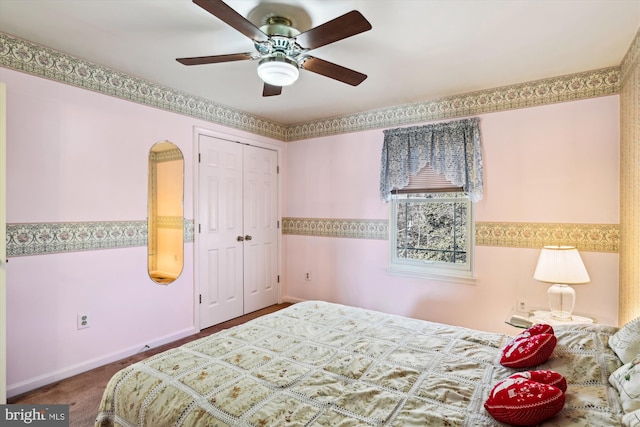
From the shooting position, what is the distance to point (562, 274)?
2504 mm

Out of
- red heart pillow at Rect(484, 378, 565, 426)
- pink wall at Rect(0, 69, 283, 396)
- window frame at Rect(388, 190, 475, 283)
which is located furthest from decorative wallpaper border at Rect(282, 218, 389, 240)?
red heart pillow at Rect(484, 378, 565, 426)

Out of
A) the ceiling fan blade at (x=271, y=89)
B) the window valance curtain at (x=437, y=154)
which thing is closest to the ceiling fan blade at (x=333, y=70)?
the ceiling fan blade at (x=271, y=89)

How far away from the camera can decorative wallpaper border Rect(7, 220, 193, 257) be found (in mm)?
2357

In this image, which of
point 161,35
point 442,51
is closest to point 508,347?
point 442,51

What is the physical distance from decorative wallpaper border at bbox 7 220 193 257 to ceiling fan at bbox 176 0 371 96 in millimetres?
1612

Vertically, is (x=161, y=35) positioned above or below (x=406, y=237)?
above

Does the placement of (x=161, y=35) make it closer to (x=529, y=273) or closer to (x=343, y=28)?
(x=343, y=28)

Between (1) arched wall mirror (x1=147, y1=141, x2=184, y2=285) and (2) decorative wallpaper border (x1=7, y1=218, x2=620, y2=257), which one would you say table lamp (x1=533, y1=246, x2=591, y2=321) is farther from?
(1) arched wall mirror (x1=147, y1=141, x2=184, y2=285)

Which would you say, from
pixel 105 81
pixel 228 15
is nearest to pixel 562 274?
pixel 228 15

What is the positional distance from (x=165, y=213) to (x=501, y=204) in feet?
10.7

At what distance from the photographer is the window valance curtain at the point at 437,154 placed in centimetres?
329

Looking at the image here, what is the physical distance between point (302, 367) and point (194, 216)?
246 centimetres

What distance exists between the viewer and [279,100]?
363cm

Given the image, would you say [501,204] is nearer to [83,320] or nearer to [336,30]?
[336,30]
